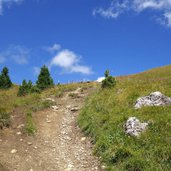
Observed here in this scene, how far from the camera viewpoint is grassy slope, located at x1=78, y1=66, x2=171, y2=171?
13.3m

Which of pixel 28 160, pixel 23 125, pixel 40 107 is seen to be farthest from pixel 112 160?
pixel 40 107

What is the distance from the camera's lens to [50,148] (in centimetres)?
1723

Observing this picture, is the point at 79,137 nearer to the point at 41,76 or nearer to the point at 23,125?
the point at 23,125

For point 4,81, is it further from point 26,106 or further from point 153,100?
point 153,100

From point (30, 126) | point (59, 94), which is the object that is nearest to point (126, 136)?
point (30, 126)

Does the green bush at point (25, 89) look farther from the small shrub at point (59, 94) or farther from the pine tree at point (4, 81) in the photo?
the pine tree at point (4, 81)

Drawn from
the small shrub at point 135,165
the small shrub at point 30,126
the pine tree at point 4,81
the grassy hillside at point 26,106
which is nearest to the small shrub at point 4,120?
the grassy hillside at point 26,106

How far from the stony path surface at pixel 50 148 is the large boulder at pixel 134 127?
2.11 m

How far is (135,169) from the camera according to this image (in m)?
13.0

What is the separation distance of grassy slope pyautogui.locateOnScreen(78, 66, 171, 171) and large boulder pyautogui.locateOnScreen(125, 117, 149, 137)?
272 millimetres

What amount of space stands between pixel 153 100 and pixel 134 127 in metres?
3.97

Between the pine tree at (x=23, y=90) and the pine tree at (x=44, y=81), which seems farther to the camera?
the pine tree at (x=44, y=81)

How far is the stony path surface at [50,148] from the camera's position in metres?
14.9

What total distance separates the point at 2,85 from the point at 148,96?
994 inches
